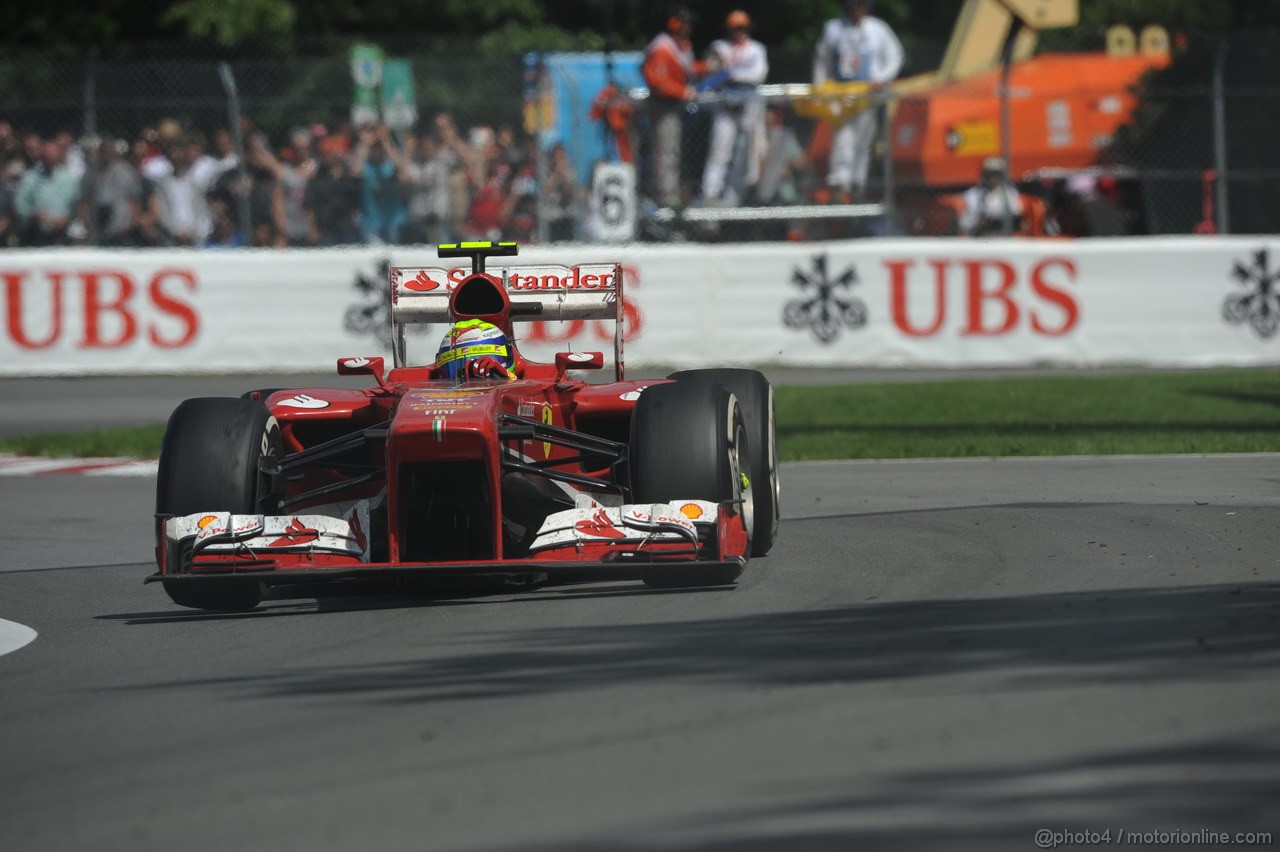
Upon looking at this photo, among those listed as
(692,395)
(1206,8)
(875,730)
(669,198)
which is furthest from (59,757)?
(1206,8)

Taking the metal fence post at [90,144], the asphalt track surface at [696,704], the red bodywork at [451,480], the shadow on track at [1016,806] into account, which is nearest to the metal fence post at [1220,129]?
the asphalt track surface at [696,704]

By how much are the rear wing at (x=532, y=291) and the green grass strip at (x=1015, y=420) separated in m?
3.56

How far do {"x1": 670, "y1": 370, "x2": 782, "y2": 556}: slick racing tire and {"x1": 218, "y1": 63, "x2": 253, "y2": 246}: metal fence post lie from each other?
10.6m

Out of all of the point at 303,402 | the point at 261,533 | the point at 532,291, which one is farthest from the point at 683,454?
the point at 532,291

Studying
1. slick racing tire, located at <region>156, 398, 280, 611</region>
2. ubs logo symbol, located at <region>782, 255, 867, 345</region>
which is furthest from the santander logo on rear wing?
ubs logo symbol, located at <region>782, 255, 867, 345</region>

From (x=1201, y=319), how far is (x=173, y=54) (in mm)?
17682

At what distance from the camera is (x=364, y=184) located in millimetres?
18391

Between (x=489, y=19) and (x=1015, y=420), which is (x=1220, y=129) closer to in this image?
(x=1015, y=420)

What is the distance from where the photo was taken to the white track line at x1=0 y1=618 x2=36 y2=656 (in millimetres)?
6695

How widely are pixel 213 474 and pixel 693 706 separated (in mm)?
2874

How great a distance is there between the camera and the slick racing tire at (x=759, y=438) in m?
8.06

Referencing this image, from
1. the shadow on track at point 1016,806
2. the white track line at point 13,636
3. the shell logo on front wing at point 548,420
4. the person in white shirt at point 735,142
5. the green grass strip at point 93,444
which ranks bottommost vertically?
the shadow on track at point 1016,806

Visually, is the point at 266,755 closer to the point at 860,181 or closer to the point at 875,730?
the point at 875,730

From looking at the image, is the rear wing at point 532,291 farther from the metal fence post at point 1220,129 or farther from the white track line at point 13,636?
the metal fence post at point 1220,129
